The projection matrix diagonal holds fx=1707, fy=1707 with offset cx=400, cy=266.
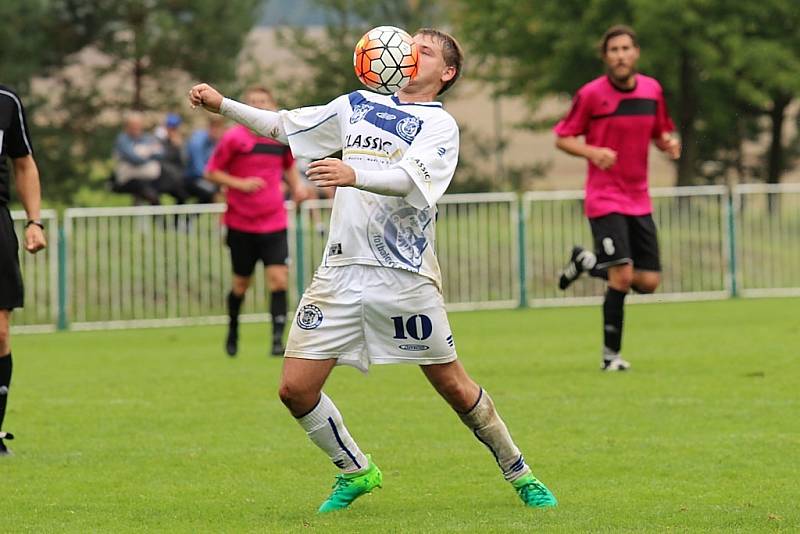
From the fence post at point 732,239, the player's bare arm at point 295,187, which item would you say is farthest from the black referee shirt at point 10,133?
the fence post at point 732,239

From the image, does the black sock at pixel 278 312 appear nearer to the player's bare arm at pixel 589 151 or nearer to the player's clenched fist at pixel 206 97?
the player's bare arm at pixel 589 151

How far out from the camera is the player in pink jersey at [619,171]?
1235cm

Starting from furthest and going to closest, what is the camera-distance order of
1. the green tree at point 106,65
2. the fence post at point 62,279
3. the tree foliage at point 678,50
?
the green tree at point 106,65
the tree foliage at point 678,50
the fence post at point 62,279

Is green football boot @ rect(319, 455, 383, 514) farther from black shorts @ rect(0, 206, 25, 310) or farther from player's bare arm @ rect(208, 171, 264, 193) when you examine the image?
player's bare arm @ rect(208, 171, 264, 193)

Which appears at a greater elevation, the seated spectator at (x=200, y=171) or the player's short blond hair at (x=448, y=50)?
the seated spectator at (x=200, y=171)

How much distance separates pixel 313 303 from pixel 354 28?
27.6 metres

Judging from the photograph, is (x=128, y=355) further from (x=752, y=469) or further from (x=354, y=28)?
(x=354, y=28)

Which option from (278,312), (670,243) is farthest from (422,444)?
(670,243)

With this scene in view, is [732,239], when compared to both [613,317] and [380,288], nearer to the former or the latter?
[613,317]

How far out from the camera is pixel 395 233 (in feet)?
22.5

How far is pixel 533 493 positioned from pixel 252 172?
815 centimetres

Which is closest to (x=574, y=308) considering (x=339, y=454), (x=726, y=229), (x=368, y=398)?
(x=726, y=229)

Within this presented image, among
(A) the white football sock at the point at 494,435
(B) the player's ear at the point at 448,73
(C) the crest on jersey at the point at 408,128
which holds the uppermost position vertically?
(B) the player's ear at the point at 448,73

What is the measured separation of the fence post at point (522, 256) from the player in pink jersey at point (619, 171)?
920cm
